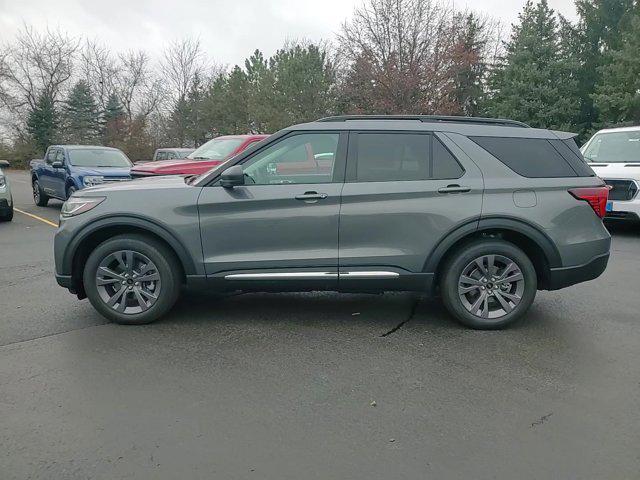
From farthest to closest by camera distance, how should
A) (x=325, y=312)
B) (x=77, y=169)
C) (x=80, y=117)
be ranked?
(x=80, y=117), (x=77, y=169), (x=325, y=312)

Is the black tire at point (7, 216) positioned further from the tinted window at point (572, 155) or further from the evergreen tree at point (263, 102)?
the evergreen tree at point (263, 102)

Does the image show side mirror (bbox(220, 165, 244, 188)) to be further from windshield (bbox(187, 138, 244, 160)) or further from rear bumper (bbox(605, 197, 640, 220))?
rear bumper (bbox(605, 197, 640, 220))

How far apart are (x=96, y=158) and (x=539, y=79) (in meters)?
26.3

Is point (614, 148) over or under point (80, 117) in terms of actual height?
under

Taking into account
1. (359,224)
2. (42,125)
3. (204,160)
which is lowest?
(359,224)

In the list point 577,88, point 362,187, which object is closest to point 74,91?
point 577,88

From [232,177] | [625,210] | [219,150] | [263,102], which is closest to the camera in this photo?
[232,177]

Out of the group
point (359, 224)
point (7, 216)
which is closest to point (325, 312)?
point (359, 224)

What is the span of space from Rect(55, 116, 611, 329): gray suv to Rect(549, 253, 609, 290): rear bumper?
0.04 ft

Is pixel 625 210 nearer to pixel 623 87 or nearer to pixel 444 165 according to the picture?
pixel 444 165

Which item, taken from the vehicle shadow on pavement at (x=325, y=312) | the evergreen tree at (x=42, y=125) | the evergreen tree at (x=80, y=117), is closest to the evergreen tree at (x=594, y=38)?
the vehicle shadow on pavement at (x=325, y=312)

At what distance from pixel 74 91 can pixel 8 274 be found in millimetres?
56883

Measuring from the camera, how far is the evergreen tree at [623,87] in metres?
28.9

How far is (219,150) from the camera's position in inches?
407
